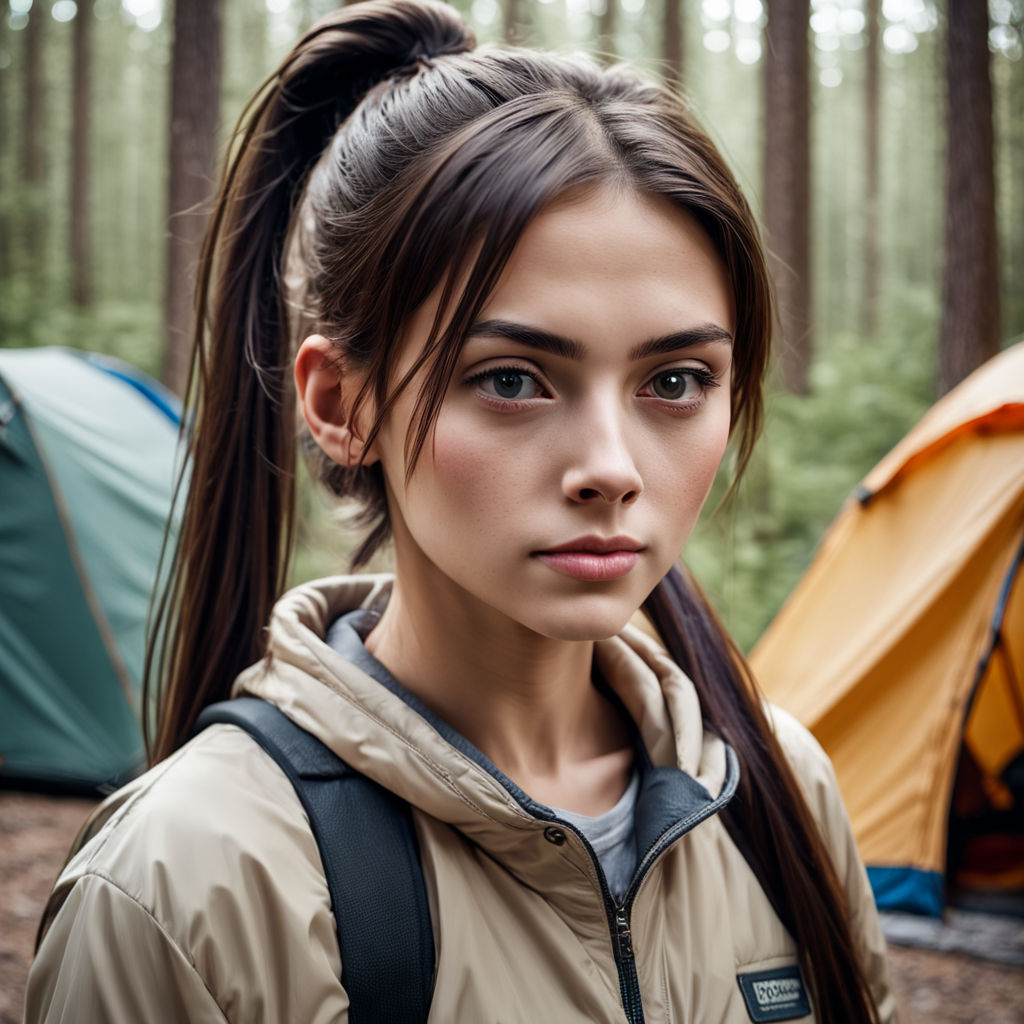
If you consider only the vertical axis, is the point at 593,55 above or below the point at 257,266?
above

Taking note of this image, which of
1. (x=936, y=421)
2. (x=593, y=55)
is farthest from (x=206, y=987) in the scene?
(x=936, y=421)

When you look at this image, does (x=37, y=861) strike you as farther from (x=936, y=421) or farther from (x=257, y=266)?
(x=936, y=421)

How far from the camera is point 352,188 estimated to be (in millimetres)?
1207

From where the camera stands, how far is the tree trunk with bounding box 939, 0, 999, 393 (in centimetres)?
663

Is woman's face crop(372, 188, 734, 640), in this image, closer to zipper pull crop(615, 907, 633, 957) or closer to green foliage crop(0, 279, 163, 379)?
zipper pull crop(615, 907, 633, 957)

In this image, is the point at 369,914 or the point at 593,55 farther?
the point at 593,55

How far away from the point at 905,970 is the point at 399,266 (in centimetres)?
336

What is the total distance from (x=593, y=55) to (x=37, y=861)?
3.86 m

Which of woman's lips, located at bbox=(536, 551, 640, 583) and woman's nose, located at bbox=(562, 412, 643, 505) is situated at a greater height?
woman's nose, located at bbox=(562, 412, 643, 505)

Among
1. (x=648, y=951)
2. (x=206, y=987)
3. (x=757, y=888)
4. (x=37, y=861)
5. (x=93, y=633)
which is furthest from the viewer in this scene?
(x=93, y=633)

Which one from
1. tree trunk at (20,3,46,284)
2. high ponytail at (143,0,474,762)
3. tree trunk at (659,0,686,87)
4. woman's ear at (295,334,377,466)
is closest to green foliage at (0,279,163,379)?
tree trunk at (20,3,46,284)

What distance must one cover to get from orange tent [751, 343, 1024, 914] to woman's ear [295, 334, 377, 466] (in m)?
3.15

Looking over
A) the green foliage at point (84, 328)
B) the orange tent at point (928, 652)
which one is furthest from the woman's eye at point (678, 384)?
the green foliage at point (84, 328)

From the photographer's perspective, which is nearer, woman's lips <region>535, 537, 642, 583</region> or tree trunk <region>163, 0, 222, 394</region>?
woman's lips <region>535, 537, 642, 583</region>
